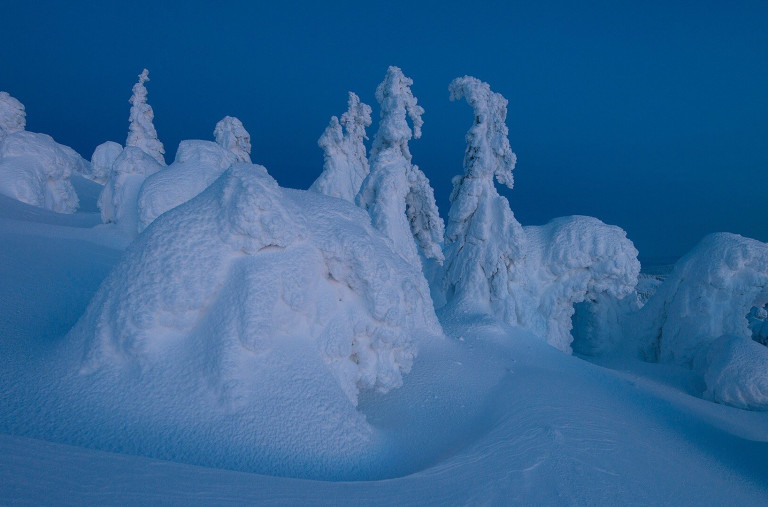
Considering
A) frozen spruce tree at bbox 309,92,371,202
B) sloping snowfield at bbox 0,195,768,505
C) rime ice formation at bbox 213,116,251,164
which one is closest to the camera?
sloping snowfield at bbox 0,195,768,505

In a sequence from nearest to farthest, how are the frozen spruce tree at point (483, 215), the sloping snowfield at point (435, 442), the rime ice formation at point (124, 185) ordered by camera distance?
the sloping snowfield at point (435, 442) → the frozen spruce tree at point (483, 215) → the rime ice formation at point (124, 185)

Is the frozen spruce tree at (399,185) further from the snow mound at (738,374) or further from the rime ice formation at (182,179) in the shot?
the snow mound at (738,374)

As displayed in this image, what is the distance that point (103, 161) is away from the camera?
33.2 metres

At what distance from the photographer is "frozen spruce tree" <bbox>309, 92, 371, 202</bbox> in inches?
985

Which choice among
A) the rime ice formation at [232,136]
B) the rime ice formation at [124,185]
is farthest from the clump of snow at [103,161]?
the rime ice formation at [124,185]

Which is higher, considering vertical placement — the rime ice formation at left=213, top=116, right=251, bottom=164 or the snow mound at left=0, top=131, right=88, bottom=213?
the rime ice formation at left=213, top=116, right=251, bottom=164

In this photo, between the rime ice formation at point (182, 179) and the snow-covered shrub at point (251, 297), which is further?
the rime ice formation at point (182, 179)

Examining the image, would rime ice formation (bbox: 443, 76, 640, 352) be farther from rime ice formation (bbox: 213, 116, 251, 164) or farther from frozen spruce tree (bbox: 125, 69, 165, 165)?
frozen spruce tree (bbox: 125, 69, 165, 165)

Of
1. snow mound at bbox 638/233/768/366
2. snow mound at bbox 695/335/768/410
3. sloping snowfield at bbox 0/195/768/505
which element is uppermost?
snow mound at bbox 638/233/768/366

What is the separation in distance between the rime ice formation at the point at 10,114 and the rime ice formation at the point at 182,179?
19069 mm

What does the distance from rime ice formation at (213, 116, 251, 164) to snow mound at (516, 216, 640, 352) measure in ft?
61.3

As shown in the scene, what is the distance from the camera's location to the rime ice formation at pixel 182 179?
469 inches

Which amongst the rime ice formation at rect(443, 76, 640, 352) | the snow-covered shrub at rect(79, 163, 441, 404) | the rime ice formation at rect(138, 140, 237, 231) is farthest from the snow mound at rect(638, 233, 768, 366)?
the rime ice formation at rect(138, 140, 237, 231)

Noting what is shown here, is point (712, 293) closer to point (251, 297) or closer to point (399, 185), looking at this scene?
point (399, 185)
